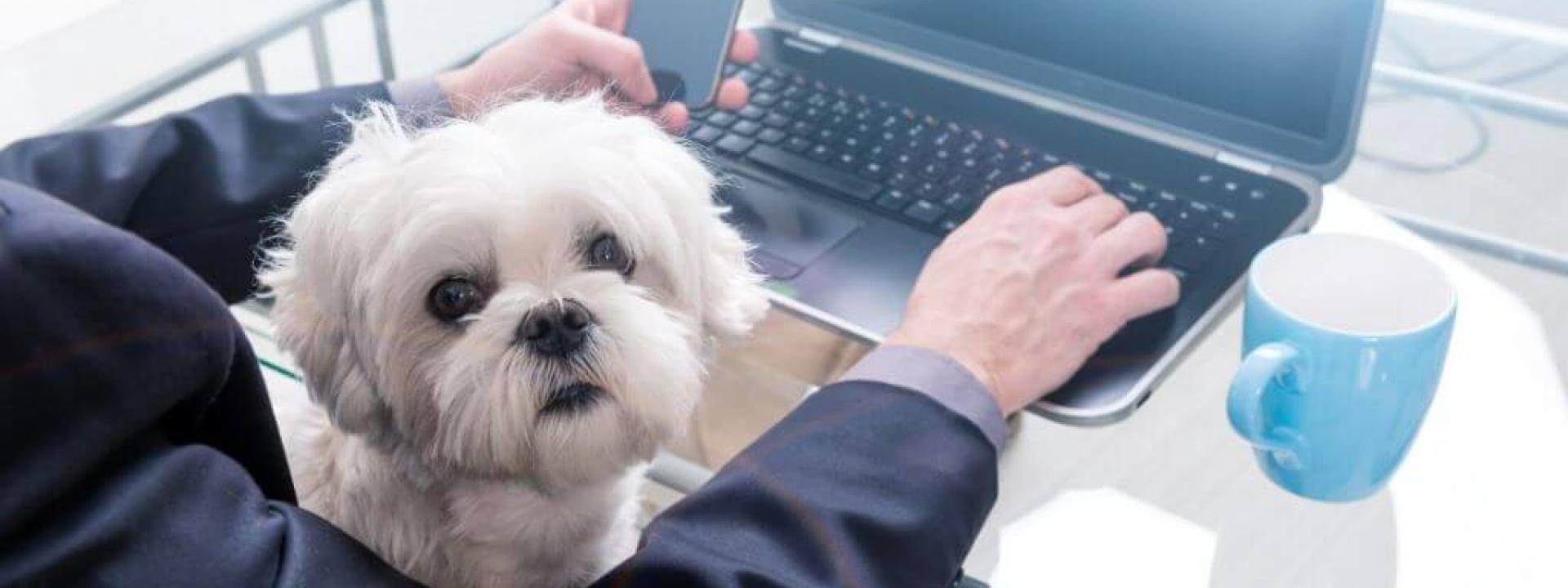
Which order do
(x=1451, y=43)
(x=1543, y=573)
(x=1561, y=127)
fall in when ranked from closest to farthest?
(x=1543, y=573), (x=1561, y=127), (x=1451, y=43)

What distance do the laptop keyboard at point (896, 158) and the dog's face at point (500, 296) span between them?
0.76ft

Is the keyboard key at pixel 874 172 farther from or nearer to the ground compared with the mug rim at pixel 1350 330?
nearer to the ground

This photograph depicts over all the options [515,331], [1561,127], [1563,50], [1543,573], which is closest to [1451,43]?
[1563,50]

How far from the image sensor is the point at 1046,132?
108cm

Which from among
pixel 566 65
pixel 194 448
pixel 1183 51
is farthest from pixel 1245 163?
pixel 194 448

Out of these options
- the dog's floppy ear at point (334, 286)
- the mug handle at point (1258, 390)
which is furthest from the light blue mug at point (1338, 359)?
the dog's floppy ear at point (334, 286)

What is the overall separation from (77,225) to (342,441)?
0.34 meters

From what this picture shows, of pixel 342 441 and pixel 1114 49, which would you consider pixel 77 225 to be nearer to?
pixel 342 441

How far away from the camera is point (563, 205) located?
755 mm

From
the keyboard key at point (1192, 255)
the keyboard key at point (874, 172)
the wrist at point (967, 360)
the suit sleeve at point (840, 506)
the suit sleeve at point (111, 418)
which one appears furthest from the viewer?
the keyboard key at point (874, 172)

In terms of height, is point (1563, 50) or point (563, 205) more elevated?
point (563, 205)

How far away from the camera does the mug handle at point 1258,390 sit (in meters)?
0.74

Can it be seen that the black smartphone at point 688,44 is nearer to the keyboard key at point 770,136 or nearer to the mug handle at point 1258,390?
the keyboard key at point 770,136

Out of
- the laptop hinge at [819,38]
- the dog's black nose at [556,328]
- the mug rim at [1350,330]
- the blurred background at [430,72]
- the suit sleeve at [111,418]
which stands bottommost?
the blurred background at [430,72]
